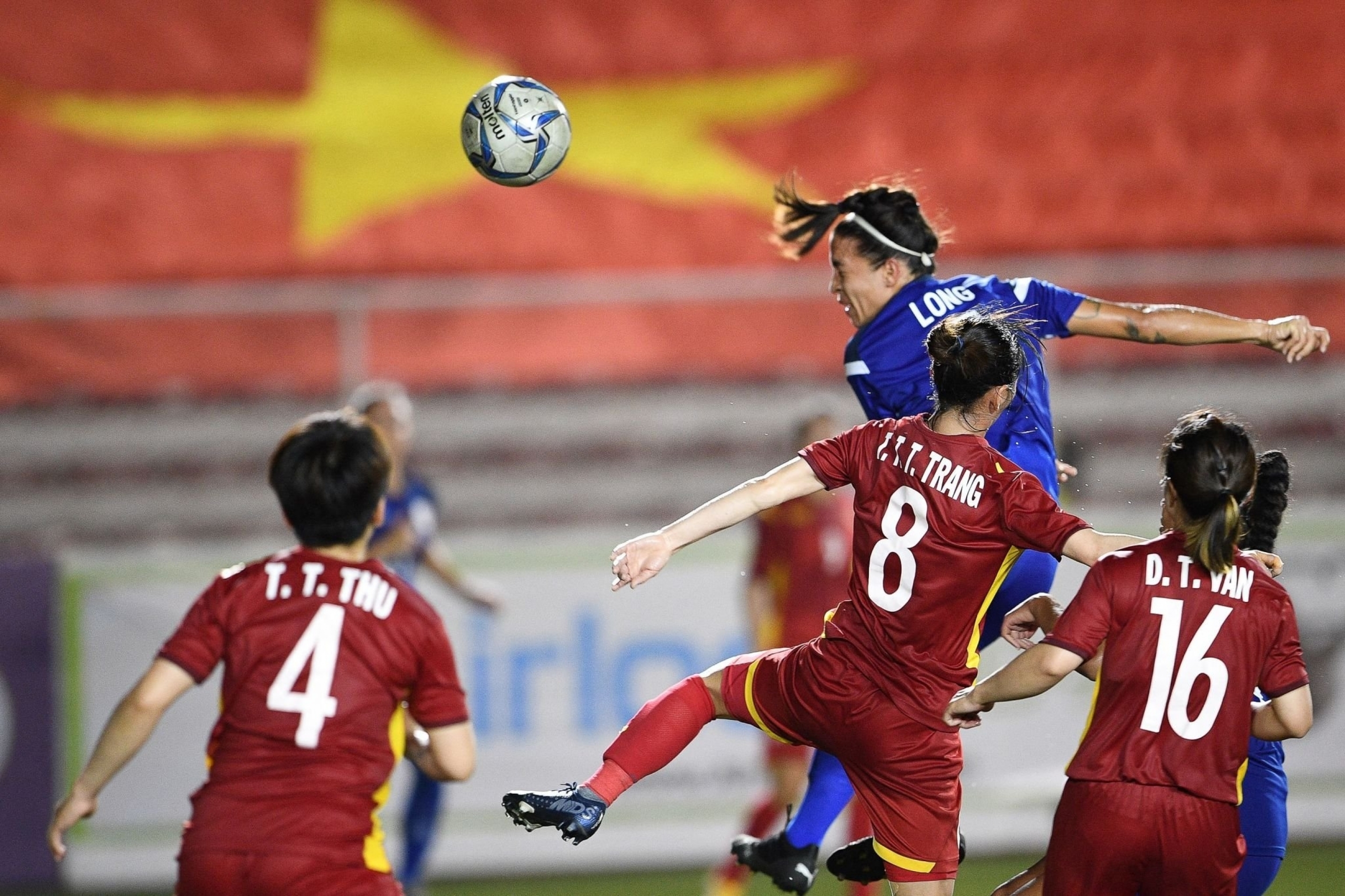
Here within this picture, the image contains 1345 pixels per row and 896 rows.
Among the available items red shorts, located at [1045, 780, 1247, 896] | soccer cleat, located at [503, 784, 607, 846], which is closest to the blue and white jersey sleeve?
red shorts, located at [1045, 780, 1247, 896]

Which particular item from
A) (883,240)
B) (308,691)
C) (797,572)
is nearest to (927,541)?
(883,240)

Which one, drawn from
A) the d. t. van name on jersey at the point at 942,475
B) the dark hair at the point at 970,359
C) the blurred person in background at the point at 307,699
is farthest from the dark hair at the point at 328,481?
the dark hair at the point at 970,359

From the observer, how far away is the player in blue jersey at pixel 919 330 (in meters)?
4.37

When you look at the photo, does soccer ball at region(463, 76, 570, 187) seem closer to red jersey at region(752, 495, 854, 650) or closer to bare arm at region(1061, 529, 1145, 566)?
bare arm at region(1061, 529, 1145, 566)

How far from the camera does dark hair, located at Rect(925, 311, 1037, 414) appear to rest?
147 inches

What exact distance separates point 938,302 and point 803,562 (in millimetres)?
3121

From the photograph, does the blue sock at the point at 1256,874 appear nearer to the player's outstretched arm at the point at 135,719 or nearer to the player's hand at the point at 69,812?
the player's outstretched arm at the point at 135,719

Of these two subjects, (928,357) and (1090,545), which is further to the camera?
(928,357)

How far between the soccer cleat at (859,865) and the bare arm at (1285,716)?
3.09 ft

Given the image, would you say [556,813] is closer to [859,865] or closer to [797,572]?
[859,865]

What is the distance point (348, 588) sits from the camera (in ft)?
11.5

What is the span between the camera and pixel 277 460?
3605 mm

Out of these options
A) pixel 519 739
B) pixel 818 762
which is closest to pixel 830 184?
pixel 519 739

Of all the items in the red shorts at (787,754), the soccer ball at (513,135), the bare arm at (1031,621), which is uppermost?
the soccer ball at (513,135)
